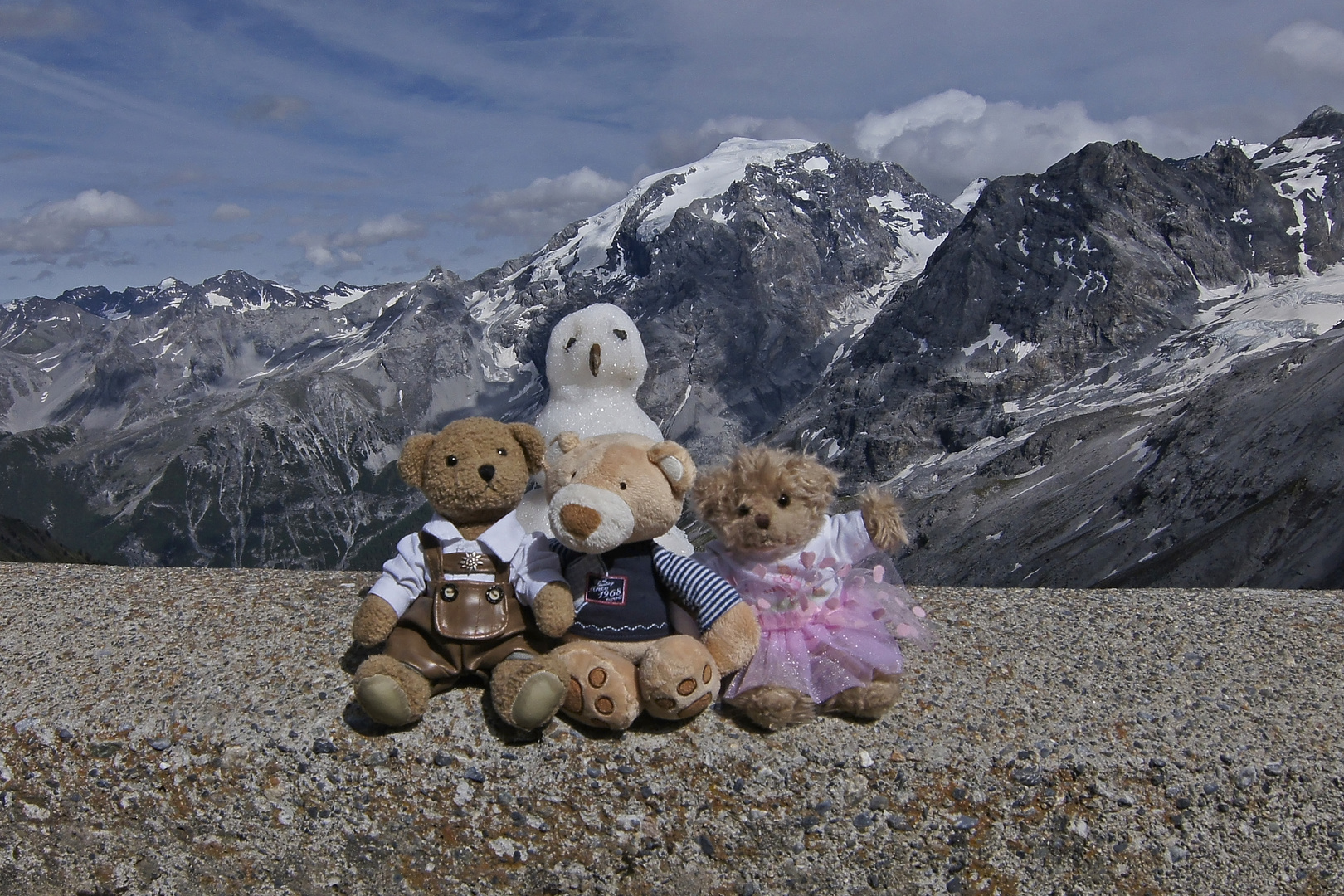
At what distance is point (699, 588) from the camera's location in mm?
5676

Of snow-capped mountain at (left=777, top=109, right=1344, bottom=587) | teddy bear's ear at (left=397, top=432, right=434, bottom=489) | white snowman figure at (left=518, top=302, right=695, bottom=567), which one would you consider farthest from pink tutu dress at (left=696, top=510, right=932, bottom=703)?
snow-capped mountain at (left=777, top=109, right=1344, bottom=587)

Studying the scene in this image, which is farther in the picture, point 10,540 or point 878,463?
point 878,463

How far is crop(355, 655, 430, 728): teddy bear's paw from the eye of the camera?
17.2 feet

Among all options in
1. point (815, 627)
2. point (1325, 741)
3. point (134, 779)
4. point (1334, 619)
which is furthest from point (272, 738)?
point (1334, 619)

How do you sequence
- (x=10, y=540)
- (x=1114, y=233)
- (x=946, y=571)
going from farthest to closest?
(x=1114, y=233)
(x=946, y=571)
(x=10, y=540)

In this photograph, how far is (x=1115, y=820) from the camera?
5.19 meters

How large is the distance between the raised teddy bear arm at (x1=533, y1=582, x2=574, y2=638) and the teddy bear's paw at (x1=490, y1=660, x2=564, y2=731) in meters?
0.25

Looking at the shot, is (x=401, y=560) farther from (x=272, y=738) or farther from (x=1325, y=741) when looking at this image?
(x=1325, y=741)

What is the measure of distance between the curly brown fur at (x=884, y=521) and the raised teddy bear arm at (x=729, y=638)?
3.53 ft

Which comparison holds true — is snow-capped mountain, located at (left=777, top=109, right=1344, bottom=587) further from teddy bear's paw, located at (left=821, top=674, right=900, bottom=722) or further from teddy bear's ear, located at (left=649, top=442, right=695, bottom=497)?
teddy bear's ear, located at (left=649, top=442, right=695, bottom=497)

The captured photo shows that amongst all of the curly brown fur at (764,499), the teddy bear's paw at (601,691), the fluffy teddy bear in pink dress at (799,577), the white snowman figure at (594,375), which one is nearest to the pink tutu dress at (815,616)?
the fluffy teddy bear in pink dress at (799,577)

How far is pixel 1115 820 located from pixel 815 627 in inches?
80.0

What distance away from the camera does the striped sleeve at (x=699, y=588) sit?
564 cm

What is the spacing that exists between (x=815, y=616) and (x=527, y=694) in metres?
1.99
